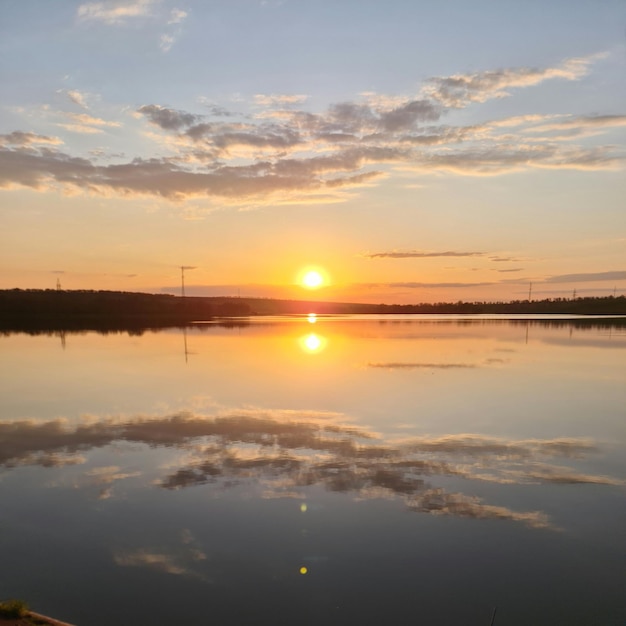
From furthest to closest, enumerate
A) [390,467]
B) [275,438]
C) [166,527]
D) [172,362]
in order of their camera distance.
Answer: [172,362], [275,438], [390,467], [166,527]

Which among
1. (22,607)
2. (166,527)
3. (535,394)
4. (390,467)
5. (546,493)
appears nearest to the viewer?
(22,607)

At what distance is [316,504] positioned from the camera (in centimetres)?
1155

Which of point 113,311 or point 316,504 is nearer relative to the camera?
point 316,504

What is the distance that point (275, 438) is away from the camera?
55.5ft

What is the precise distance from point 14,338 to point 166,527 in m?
55.5

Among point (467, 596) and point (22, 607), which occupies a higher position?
point (22, 607)

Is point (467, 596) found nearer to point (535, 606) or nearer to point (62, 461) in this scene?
point (535, 606)

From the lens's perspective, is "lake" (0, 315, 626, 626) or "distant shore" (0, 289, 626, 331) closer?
"lake" (0, 315, 626, 626)

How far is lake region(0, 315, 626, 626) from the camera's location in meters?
8.10

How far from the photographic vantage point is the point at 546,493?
1226 centimetres

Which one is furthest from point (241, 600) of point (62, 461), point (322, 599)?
point (62, 461)

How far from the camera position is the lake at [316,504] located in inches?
319

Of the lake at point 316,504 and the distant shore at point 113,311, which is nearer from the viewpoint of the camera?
the lake at point 316,504

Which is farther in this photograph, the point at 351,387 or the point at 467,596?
the point at 351,387
